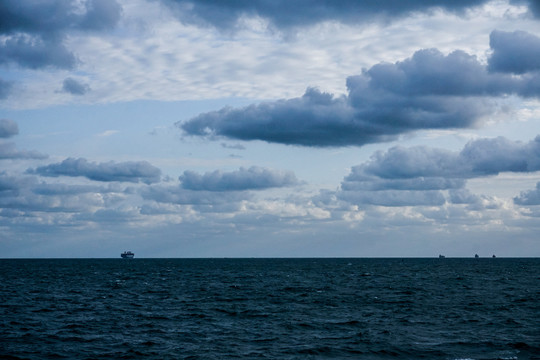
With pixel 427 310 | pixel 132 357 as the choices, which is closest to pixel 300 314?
pixel 427 310

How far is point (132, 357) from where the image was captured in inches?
1494

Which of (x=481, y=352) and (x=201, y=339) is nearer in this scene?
(x=481, y=352)

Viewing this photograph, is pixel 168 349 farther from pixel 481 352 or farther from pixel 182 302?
pixel 182 302

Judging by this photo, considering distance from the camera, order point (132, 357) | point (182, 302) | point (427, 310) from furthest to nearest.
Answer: point (182, 302) → point (427, 310) → point (132, 357)

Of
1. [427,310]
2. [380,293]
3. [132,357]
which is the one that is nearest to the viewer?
[132,357]

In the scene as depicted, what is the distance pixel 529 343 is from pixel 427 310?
20263 millimetres

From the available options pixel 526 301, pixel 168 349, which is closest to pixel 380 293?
pixel 526 301

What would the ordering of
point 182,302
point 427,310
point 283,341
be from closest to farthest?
point 283,341 < point 427,310 < point 182,302

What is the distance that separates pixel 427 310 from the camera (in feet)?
202

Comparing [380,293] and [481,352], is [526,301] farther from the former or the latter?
[481,352]

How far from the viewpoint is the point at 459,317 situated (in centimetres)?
5553

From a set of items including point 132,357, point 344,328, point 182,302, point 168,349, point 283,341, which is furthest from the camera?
point 182,302

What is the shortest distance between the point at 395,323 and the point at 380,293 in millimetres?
32439

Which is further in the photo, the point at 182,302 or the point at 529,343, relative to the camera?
the point at 182,302
